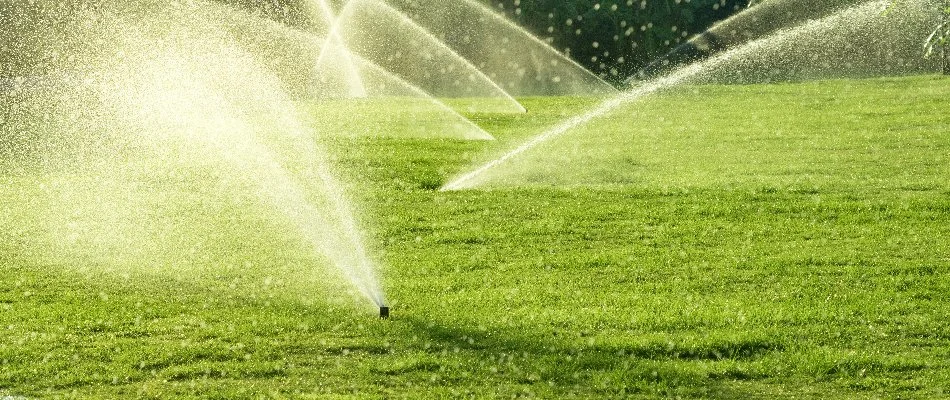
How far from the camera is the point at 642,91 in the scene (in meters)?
27.8

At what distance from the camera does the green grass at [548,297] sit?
6.50 metres

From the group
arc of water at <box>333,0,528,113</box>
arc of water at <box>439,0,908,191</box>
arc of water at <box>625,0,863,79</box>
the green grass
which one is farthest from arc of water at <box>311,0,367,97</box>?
the green grass

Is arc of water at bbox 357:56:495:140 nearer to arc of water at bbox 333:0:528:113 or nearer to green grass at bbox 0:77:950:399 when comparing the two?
arc of water at bbox 333:0:528:113

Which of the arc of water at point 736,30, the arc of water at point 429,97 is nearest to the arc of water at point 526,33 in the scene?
the arc of water at point 736,30

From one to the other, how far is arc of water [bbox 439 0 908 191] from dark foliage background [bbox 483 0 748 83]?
1422mm

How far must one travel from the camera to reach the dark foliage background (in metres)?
35.9

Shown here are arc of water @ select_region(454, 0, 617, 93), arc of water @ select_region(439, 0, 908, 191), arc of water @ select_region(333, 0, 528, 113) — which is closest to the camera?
arc of water @ select_region(439, 0, 908, 191)

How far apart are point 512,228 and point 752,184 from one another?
3601 mm

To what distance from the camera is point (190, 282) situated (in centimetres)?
897

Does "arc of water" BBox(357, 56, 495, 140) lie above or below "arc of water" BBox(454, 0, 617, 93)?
below

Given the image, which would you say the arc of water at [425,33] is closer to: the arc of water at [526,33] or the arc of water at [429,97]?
the arc of water at [429,97]

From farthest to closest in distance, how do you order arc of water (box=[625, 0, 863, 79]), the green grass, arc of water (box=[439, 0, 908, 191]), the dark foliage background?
the dark foliage background < arc of water (box=[625, 0, 863, 79]) < arc of water (box=[439, 0, 908, 191]) < the green grass

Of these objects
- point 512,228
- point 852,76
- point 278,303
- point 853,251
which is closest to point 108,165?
point 512,228

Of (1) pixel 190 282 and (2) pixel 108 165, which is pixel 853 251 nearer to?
(1) pixel 190 282
